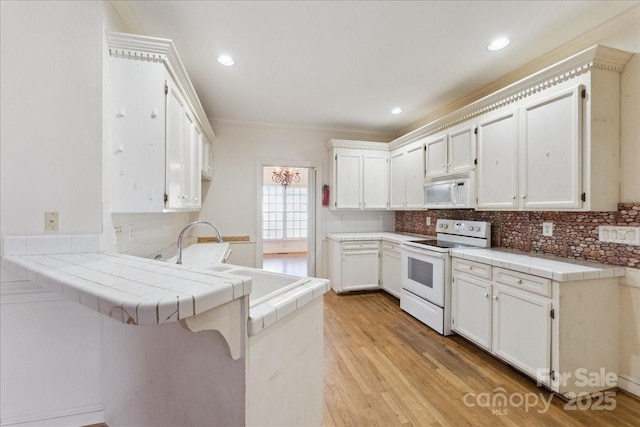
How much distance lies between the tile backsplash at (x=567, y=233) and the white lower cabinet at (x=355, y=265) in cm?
151

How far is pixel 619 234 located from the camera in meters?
1.90

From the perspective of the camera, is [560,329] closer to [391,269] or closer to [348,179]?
[391,269]

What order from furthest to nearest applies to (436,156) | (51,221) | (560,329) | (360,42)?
(436,156)
(360,42)
(560,329)
(51,221)

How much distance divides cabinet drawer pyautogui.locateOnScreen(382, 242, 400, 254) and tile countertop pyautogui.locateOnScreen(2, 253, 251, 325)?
3190 millimetres

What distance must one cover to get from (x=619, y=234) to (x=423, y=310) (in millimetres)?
1745

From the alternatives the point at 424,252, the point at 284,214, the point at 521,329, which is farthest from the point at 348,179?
the point at 284,214

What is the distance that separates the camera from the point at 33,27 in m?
1.45

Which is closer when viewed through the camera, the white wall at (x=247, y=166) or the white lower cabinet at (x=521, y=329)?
the white lower cabinet at (x=521, y=329)

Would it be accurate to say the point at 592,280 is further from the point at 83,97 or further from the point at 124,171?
the point at 83,97

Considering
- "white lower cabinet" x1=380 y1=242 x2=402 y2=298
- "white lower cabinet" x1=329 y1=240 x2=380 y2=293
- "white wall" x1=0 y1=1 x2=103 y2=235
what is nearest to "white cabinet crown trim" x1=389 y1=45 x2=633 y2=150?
"white lower cabinet" x1=380 y1=242 x2=402 y2=298

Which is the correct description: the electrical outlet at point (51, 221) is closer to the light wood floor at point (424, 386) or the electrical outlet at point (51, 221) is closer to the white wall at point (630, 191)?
the light wood floor at point (424, 386)

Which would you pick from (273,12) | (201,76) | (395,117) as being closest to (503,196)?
(395,117)

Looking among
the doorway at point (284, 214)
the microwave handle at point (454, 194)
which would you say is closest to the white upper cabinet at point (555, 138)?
the microwave handle at point (454, 194)

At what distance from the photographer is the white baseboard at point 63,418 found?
4.76 ft
